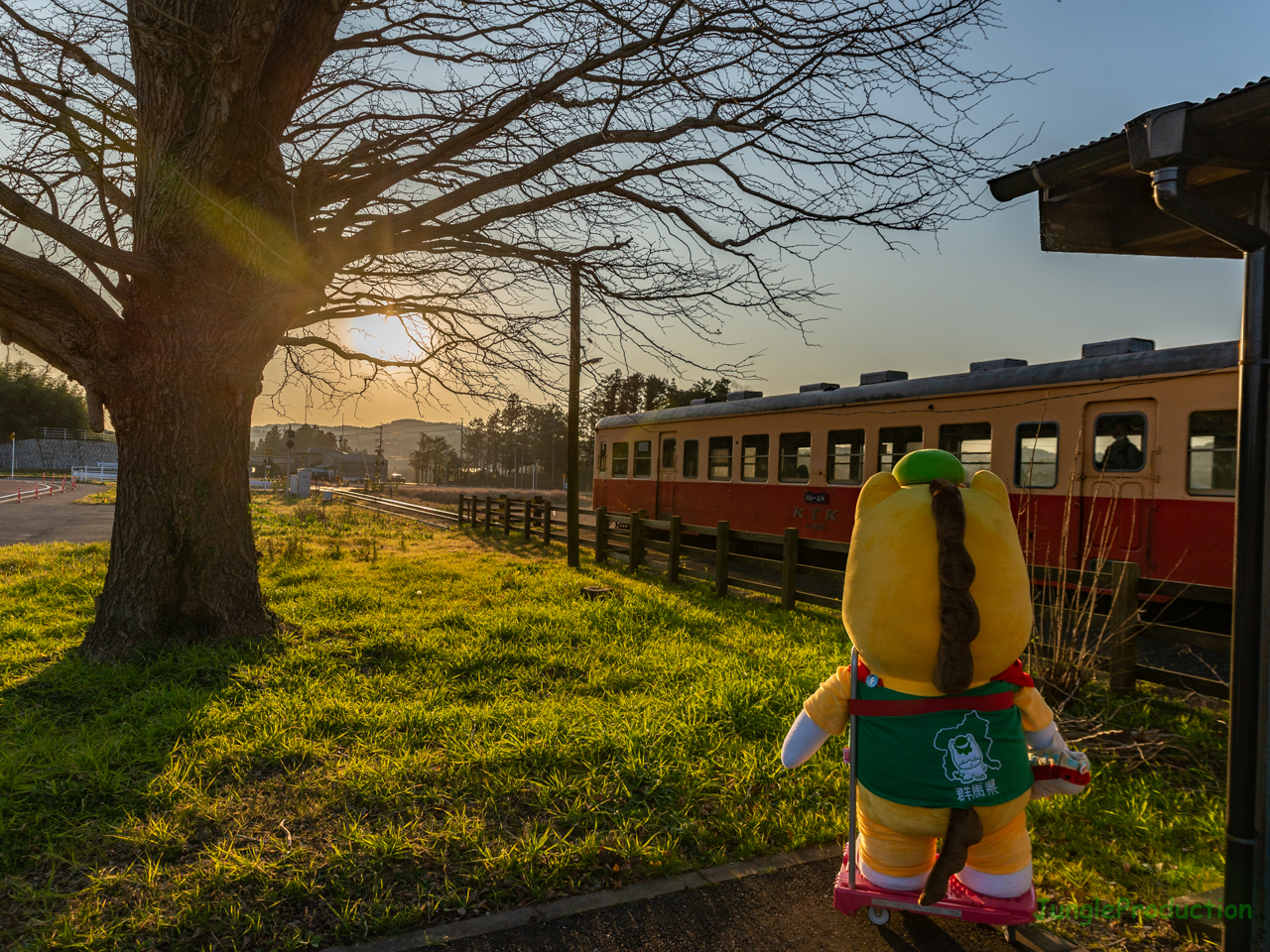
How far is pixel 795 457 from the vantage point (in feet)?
40.1

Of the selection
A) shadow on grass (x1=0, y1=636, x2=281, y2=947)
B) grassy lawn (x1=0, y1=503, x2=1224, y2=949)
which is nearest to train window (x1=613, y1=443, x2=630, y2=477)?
grassy lawn (x1=0, y1=503, x2=1224, y2=949)

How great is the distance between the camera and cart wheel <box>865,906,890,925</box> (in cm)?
249

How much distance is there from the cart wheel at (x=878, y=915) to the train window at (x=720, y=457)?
37.0 ft

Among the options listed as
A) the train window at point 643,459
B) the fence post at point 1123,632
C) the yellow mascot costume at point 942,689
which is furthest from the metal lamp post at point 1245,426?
the train window at point 643,459

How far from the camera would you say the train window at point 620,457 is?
17125mm

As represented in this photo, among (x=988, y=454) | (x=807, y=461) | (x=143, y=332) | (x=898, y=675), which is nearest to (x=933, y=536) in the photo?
(x=898, y=675)

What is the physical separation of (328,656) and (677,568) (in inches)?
214

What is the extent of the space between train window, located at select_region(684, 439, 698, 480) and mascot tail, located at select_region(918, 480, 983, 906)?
12.3m

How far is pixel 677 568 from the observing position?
10.4m

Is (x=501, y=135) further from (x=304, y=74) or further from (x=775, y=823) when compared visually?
(x=775, y=823)

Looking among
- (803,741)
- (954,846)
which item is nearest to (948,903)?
(954,846)

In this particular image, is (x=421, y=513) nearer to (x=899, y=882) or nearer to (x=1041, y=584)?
(x=1041, y=584)

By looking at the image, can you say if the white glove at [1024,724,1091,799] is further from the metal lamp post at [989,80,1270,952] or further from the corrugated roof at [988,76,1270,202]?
the corrugated roof at [988,76,1270,202]

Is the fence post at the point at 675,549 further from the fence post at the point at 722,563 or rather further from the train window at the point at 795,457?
the train window at the point at 795,457
